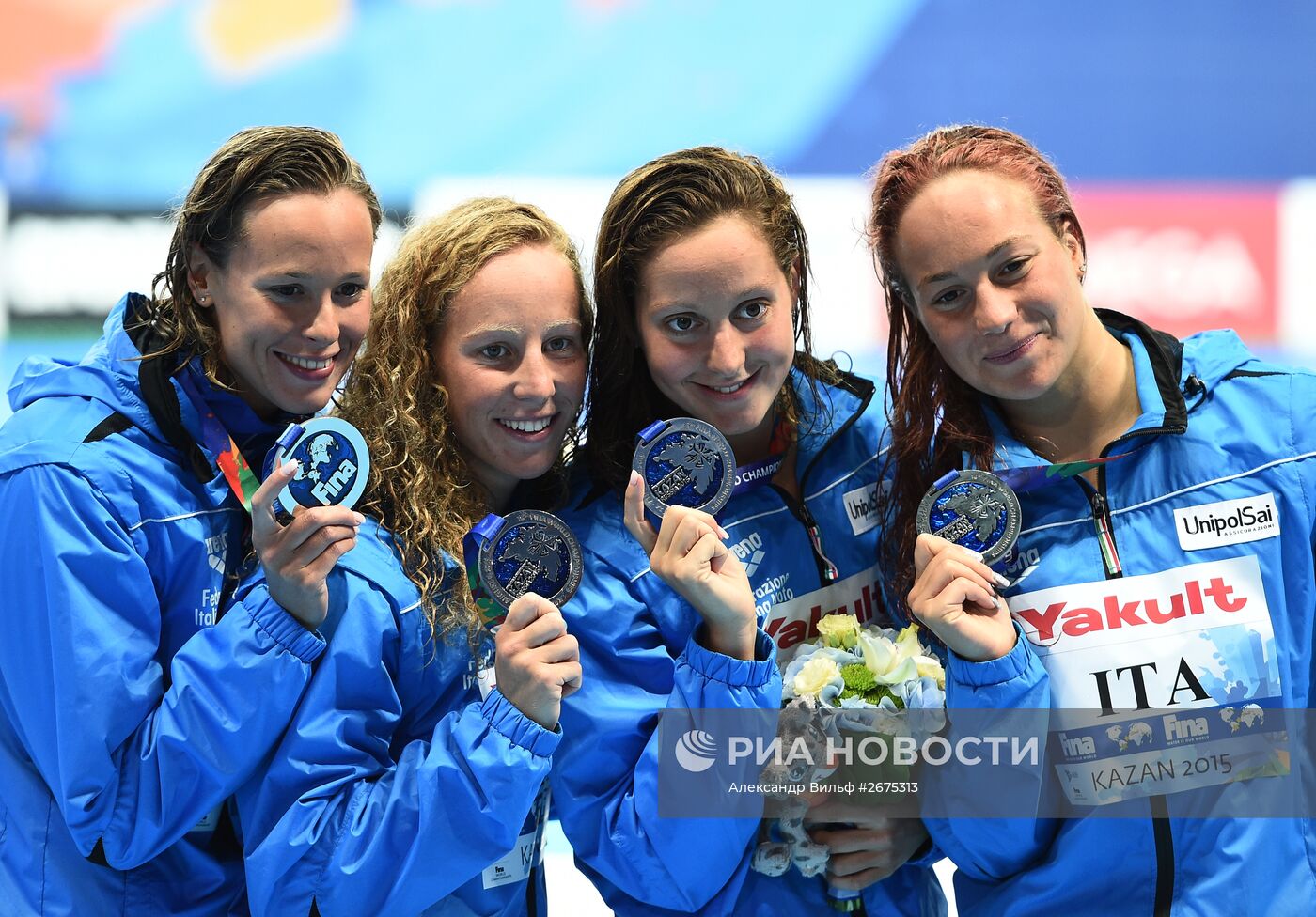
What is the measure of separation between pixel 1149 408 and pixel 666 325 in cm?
101

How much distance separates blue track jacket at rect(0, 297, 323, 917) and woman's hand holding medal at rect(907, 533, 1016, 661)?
116 cm

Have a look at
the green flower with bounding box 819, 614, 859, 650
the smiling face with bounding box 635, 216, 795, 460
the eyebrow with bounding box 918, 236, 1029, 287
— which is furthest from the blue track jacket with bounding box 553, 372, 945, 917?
the eyebrow with bounding box 918, 236, 1029, 287

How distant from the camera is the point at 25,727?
8.04 ft

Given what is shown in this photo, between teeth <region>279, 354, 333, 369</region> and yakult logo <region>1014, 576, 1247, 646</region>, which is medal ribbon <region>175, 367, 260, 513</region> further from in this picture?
yakult logo <region>1014, 576, 1247, 646</region>

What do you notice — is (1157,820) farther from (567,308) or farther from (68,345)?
(68,345)

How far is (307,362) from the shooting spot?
2.73 metres

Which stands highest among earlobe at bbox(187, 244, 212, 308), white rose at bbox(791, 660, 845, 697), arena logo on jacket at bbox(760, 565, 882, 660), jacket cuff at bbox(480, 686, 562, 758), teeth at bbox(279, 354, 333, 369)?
earlobe at bbox(187, 244, 212, 308)

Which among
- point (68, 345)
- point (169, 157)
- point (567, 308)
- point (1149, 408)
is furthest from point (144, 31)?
point (1149, 408)

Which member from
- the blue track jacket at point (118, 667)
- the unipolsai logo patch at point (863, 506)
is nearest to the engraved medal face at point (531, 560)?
the blue track jacket at point (118, 667)

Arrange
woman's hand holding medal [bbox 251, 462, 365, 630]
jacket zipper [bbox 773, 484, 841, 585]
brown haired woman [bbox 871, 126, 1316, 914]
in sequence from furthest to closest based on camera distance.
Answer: jacket zipper [bbox 773, 484, 841, 585], brown haired woman [bbox 871, 126, 1316, 914], woman's hand holding medal [bbox 251, 462, 365, 630]

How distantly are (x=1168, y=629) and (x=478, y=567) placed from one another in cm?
137

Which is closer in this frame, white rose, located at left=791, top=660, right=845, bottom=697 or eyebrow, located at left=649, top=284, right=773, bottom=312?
white rose, located at left=791, top=660, right=845, bottom=697

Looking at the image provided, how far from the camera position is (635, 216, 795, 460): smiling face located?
271 cm

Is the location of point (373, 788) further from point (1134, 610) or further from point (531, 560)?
point (1134, 610)
